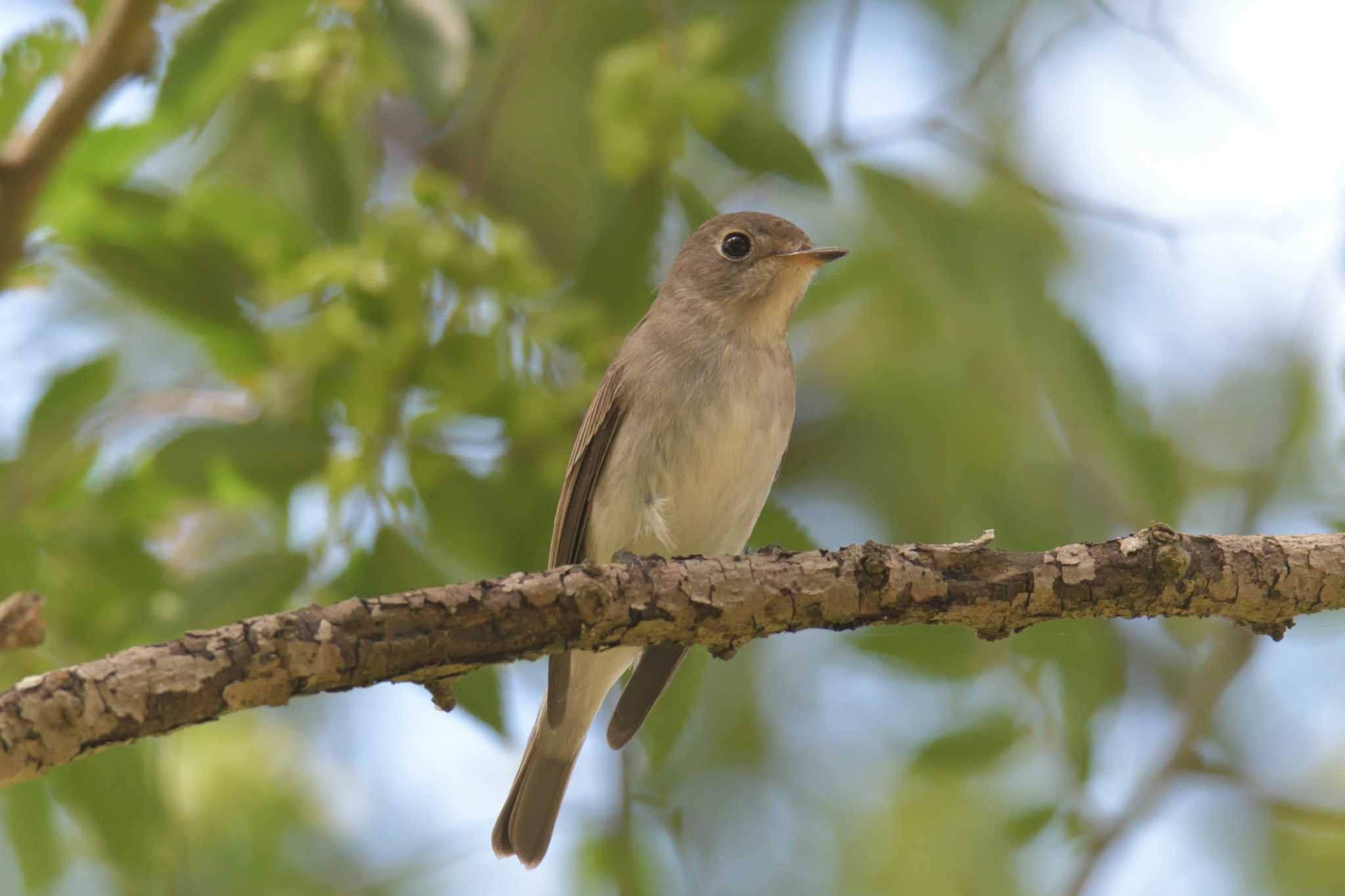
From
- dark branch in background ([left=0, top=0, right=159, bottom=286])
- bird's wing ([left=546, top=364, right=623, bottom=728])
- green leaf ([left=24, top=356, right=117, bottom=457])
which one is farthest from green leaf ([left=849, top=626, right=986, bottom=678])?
dark branch in background ([left=0, top=0, right=159, bottom=286])

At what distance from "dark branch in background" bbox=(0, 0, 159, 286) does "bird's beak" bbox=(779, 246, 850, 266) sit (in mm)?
2230

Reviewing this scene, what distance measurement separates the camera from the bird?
4246 millimetres

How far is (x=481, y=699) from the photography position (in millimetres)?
3453

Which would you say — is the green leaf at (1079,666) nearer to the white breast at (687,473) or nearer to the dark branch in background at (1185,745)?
the dark branch in background at (1185,745)

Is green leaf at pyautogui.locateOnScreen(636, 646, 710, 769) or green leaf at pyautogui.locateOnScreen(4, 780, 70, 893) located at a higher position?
green leaf at pyautogui.locateOnScreen(636, 646, 710, 769)

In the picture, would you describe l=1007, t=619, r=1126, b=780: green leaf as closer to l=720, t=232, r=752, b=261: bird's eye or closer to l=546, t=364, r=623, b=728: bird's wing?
l=546, t=364, r=623, b=728: bird's wing

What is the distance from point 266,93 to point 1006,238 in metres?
2.44

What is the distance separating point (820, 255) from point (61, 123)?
246 centimetres

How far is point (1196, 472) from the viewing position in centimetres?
572

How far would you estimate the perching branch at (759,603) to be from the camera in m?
2.51

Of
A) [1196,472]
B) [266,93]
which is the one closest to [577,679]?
[266,93]

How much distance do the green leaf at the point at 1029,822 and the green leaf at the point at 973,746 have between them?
17 cm

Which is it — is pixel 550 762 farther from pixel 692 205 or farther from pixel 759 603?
pixel 692 205

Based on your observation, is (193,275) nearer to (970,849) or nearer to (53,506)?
(53,506)
